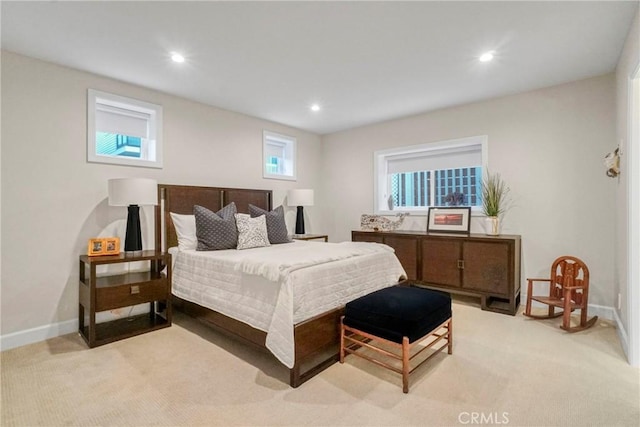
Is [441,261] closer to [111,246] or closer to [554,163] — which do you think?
[554,163]

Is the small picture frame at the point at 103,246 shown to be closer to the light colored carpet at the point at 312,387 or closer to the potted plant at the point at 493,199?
the light colored carpet at the point at 312,387

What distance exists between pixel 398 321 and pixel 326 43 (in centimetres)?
225

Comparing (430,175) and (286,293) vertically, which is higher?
(430,175)

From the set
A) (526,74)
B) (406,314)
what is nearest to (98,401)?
(406,314)

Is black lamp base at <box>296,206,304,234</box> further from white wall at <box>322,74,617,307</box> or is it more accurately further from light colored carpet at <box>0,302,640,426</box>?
light colored carpet at <box>0,302,640,426</box>

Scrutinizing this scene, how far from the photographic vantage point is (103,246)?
3.01 meters

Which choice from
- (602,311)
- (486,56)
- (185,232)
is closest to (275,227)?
(185,232)

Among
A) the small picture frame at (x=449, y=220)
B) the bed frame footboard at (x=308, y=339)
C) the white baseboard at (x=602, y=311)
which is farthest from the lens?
the small picture frame at (x=449, y=220)

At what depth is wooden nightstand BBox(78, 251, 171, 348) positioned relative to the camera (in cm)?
273

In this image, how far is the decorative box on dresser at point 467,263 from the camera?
3.50 meters

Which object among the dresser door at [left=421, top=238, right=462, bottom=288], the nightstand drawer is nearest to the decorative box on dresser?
the dresser door at [left=421, top=238, right=462, bottom=288]

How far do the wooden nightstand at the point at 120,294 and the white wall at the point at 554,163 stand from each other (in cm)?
384

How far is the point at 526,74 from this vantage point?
3.24 meters

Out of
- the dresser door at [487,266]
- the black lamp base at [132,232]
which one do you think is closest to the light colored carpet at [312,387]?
the dresser door at [487,266]
